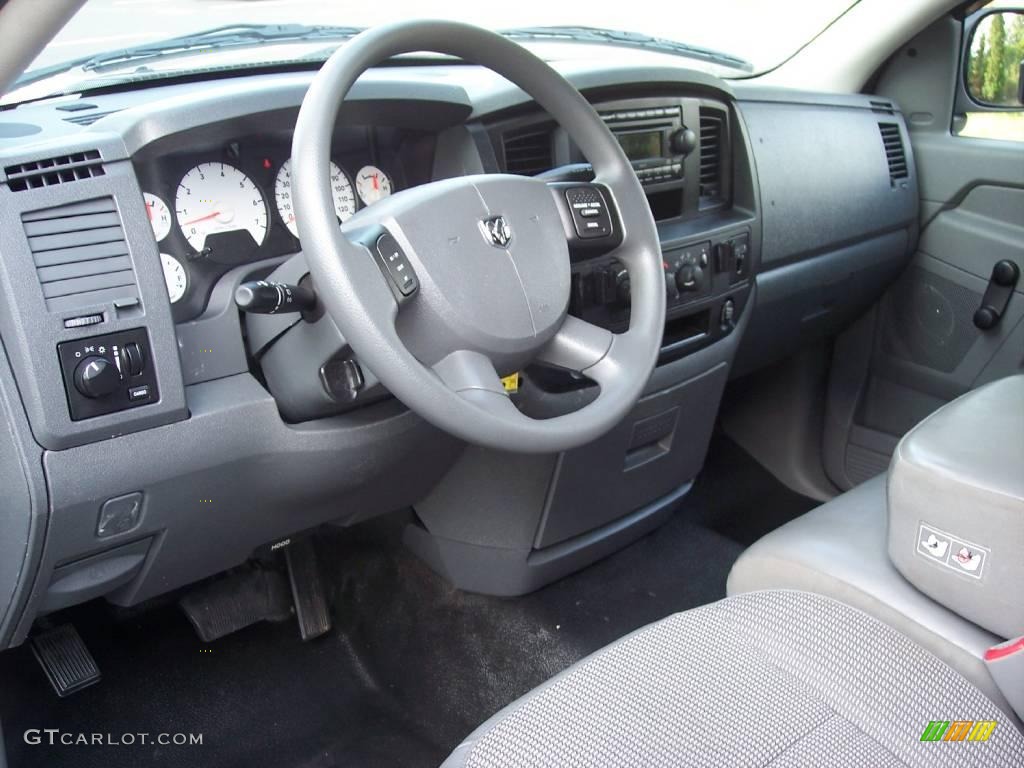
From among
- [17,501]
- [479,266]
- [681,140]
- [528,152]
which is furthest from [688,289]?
[17,501]

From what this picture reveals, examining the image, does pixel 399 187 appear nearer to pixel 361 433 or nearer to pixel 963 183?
pixel 361 433

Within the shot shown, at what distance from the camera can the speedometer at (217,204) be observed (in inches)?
54.7

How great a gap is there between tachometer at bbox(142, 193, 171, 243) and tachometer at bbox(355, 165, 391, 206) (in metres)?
0.31

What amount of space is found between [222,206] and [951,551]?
42.0 inches

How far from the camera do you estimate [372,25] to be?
1.41m

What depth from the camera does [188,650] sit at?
197 cm

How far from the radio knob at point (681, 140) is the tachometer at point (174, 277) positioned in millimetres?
1035

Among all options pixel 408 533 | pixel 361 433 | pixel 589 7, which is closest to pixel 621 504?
pixel 408 533

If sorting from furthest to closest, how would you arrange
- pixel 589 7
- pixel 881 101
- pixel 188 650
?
pixel 881 101, pixel 589 7, pixel 188 650

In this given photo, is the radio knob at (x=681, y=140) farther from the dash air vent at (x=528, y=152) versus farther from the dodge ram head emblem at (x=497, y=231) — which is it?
the dodge ram head emblem at (x=497, y=231)

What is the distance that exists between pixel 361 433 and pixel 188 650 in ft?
2.50

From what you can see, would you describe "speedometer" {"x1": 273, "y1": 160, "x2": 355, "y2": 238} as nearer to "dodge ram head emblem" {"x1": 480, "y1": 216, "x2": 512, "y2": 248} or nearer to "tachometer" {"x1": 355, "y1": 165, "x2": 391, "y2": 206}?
"tachometer" {"x1": 355, "y1": 165, "x2": 391, "y2": 206}

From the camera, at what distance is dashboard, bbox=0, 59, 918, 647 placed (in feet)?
4.00

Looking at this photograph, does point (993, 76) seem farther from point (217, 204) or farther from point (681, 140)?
point (217, 204)
